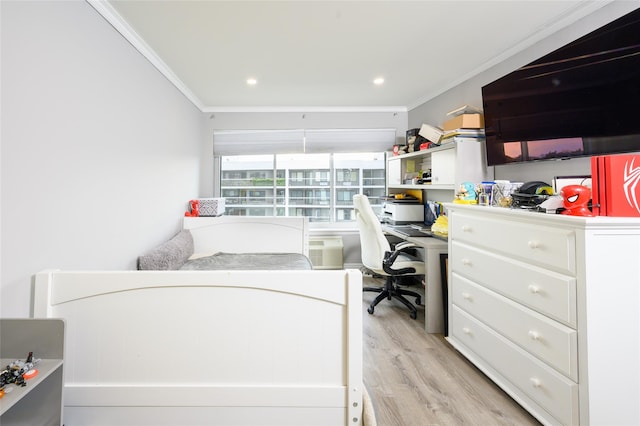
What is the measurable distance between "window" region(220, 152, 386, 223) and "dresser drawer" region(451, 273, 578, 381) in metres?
2.27

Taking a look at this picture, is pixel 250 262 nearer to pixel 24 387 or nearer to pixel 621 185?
pixel 24 387

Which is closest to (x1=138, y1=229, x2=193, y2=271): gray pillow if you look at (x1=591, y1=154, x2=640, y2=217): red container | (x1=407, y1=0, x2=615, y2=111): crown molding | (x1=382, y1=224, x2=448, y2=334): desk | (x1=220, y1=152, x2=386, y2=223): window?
(x1=220, y1=152, x2=386, y2=223): window

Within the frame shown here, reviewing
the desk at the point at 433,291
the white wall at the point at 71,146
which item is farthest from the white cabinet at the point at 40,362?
the desk at the point at 433,291

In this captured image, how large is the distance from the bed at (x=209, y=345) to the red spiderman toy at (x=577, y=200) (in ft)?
3.65

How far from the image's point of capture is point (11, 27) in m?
1.08

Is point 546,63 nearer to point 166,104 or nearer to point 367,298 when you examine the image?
point 367,298

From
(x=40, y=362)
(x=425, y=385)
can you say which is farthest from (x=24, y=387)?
(x=425, y=385)

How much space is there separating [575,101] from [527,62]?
725 millimetres

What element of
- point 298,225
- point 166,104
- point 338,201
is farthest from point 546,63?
point 166,104

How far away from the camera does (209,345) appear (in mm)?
909

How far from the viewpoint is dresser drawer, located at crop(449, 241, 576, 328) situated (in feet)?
3.91

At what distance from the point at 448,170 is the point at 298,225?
1.60 m

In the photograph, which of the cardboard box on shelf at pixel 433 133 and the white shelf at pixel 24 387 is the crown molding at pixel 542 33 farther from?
the white shelf at pixel 24 387

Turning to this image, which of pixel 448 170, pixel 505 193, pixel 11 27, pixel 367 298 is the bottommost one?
pixel 367 298
